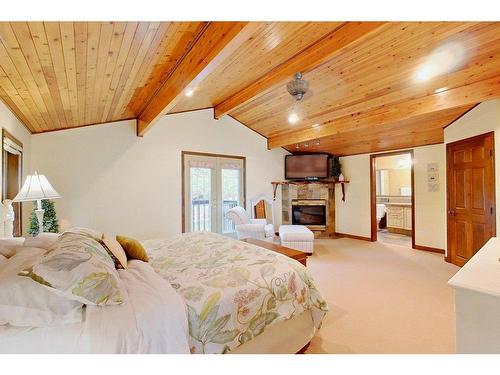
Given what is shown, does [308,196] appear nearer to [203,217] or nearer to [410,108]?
[203,217]

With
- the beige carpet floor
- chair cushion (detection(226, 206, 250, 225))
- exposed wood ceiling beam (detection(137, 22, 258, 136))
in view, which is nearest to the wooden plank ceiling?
exposed wood ceiling beam (detection(137, 22, 258, 136))

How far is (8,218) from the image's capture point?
2328mm

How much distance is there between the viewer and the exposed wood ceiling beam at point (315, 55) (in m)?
2.26

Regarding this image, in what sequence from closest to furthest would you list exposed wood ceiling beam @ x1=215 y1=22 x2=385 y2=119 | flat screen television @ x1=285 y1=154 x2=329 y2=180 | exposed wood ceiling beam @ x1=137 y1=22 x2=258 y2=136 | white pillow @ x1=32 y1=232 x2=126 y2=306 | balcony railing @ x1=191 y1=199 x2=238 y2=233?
white pillow @ x1=32 y1=232 x2=126 y2=306
exposed wood ceiling beam @ x1=137 y1=22 x2=258 y2=136
exposed wood ceiling beam @ x1=215 y1=22 x2=385 y2=119
balcony railing @ x1=191 y1=199 x2=238 y2=233
flat screen television @ x1=285 y1=154 x2=329 y2=180

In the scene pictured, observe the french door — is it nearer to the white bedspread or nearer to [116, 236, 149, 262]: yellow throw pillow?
[116, 236, 149, 262]: yellow throw pillow

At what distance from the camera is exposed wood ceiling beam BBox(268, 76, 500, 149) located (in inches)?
111

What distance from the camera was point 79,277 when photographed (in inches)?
44.6

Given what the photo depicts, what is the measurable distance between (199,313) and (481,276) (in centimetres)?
132

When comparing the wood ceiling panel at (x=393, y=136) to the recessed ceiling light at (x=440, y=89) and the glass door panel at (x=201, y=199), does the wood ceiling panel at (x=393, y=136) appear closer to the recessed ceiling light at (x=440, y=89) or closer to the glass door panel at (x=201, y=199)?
the recessed ceiling light at (x=440, y=89)

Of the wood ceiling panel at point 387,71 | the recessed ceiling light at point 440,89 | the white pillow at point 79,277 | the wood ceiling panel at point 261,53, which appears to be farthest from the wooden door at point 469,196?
the white pillow at point 79,277

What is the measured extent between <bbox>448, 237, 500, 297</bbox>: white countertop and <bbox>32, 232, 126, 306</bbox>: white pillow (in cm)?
151
